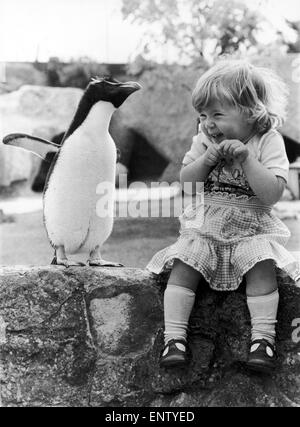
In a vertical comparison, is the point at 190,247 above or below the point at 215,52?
below

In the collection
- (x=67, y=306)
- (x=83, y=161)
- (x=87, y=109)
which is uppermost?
(x=87, y=109)

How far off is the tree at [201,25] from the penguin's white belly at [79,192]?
1132 mm

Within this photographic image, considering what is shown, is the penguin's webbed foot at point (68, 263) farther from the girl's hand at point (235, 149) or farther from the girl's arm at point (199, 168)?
the girl's hand at point (235, 149)

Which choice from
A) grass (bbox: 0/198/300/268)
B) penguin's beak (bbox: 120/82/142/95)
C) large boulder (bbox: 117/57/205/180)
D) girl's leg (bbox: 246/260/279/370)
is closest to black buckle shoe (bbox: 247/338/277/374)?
girl's leg (bbox: 246/260/279/370)

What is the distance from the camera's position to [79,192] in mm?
1612

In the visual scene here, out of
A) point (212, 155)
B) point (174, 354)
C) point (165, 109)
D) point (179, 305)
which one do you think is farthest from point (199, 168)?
point (165, 109)

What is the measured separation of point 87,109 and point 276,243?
2.03ft

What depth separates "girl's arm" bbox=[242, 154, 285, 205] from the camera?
1321 millimetres

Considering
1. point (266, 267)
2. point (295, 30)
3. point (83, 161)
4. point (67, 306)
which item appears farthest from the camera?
point (295, 30)

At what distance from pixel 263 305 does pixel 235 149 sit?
335mm

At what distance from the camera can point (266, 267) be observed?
135 cm

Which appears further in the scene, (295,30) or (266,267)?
(295,30)
